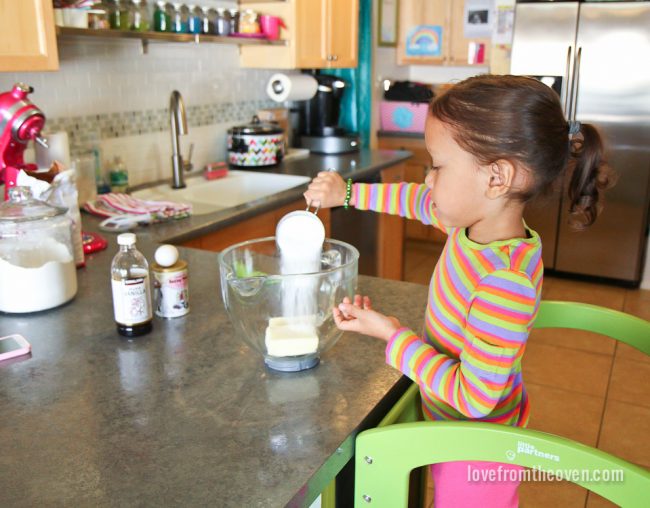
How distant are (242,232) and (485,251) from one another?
1430 mm

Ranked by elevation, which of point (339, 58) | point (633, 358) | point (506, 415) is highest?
point (339, 58)

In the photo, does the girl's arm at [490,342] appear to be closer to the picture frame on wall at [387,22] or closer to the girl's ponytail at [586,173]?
the girl's ponytail at [586,173]

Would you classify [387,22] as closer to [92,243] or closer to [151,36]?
[151,36]

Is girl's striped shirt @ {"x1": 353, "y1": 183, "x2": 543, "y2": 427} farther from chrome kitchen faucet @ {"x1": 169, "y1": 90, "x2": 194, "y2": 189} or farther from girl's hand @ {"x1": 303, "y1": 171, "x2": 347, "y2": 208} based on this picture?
chrome kitchen faucet @ {"x1": 169, "y1": 90, "x2": 194, "y2": 189}

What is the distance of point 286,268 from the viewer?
121 cm

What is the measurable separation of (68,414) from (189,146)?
225 centimetres

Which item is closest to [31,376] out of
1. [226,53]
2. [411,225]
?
[226,53]

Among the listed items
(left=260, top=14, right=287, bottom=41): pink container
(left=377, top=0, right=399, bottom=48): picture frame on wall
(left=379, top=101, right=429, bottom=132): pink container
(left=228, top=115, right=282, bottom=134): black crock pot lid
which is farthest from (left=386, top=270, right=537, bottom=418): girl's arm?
(left=377, top=0, right=399, bottom=48): picture frame on wall

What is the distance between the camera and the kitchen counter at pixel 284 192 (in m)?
2.06

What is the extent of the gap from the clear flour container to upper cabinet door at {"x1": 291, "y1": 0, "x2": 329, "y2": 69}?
213cm

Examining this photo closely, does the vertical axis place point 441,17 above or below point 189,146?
above

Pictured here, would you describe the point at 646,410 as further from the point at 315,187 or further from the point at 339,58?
the point at 339,58

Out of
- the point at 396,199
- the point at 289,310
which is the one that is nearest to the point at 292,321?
the point at 289,310

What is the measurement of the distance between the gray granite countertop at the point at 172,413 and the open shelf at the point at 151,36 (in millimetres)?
1072
